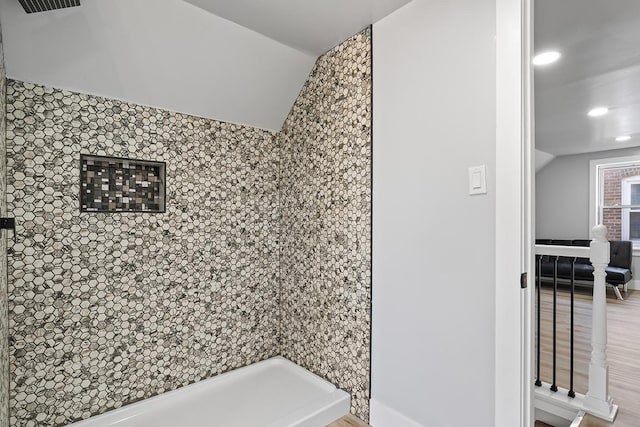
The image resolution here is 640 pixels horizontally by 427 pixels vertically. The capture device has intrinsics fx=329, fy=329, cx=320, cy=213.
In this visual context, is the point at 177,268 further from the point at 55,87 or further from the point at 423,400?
the point at 423,400

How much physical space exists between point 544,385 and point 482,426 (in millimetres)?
1347

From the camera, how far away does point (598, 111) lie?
3.82 m

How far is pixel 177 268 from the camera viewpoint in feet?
6.84

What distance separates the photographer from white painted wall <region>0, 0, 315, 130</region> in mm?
1563

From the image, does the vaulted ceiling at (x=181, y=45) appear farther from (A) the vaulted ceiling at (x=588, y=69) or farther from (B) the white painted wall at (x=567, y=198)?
(B) the white painted wall at (x=567, y=198)

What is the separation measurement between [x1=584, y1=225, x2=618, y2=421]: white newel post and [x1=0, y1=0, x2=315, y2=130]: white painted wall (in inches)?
88.8

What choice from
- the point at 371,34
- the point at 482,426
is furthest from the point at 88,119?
the point at 482,426

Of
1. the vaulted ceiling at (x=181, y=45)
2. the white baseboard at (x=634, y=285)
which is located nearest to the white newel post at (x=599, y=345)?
the vaulted ceiling at (x=181, y=45)

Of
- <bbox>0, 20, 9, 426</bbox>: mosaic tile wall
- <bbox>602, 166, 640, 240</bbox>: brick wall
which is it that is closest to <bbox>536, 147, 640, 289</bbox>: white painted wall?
<bbox>602, 166, 640, 240</bbox>: brick wall

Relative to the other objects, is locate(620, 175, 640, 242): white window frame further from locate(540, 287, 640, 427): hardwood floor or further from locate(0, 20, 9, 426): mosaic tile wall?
locate(0, 20, 9, 426): mosaic tile wall

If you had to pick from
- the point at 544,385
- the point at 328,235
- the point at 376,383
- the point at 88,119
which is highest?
the point at 88,119

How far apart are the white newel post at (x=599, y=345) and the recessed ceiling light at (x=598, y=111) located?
8.09ft

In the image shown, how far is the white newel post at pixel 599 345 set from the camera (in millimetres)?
2068

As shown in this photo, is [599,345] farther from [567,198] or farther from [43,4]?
[567,198]
